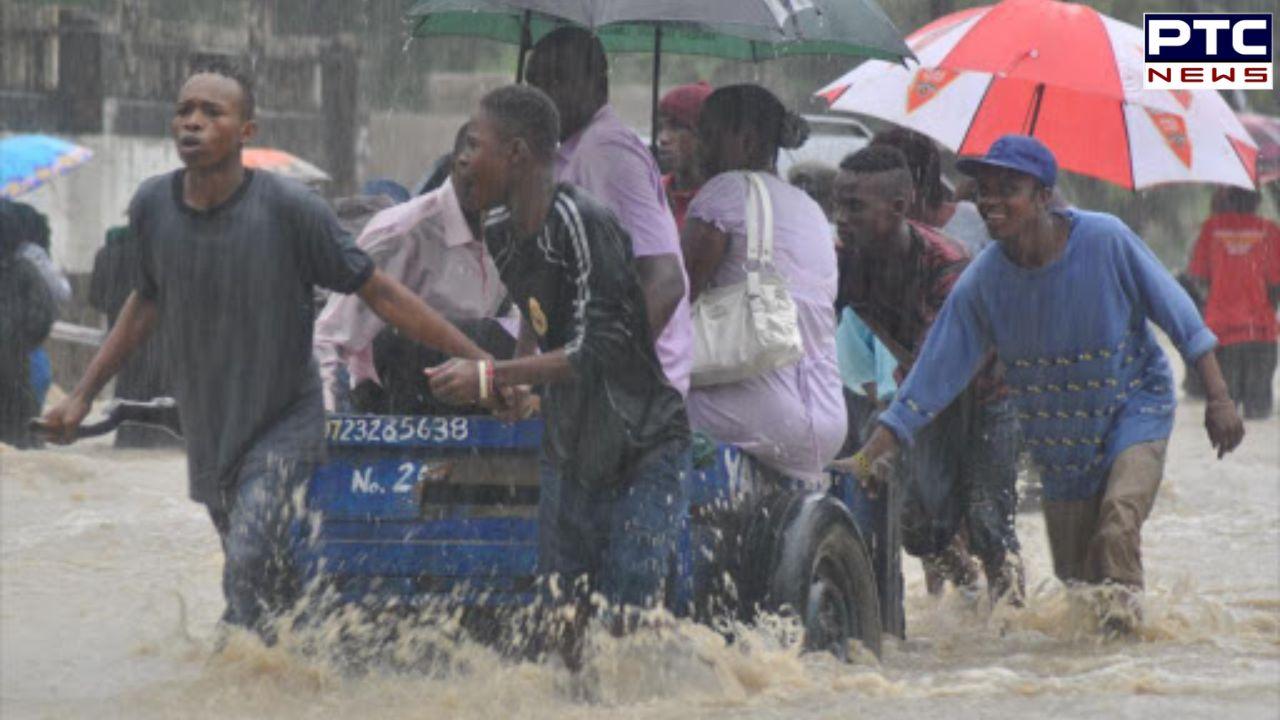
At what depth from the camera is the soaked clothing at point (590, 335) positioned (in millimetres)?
5840

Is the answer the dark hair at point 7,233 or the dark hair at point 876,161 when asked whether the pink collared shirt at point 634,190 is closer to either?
the dark hair at point 876,161

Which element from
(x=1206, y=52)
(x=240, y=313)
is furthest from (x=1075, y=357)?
(x=1206, y=52)

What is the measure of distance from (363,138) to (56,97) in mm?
4473

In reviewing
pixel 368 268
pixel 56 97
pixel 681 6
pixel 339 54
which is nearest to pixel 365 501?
pixel 368 268

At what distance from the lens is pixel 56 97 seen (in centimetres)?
2247

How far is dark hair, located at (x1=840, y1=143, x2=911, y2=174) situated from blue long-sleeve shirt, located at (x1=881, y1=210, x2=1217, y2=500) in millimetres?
709

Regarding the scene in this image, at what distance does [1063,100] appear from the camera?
32.0 ft

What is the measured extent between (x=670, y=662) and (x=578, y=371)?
0.85 metres

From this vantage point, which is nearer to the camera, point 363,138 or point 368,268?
point 368,268

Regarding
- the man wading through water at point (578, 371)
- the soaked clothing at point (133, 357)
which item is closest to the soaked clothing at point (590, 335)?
the man wading through water at point (578, 371)

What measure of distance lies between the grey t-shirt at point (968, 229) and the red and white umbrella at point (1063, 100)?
0.95 ft

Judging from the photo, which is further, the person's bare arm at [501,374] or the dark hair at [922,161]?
the dark hair at [922,161]

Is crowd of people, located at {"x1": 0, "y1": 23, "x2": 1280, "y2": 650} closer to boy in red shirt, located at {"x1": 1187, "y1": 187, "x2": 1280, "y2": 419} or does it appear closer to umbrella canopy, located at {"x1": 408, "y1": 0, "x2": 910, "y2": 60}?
umbrella canopy, located at {"x1": 408, "y1": 0, "x2": 910, "y2": 60}

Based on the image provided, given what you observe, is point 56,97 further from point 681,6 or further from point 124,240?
point 681,6
